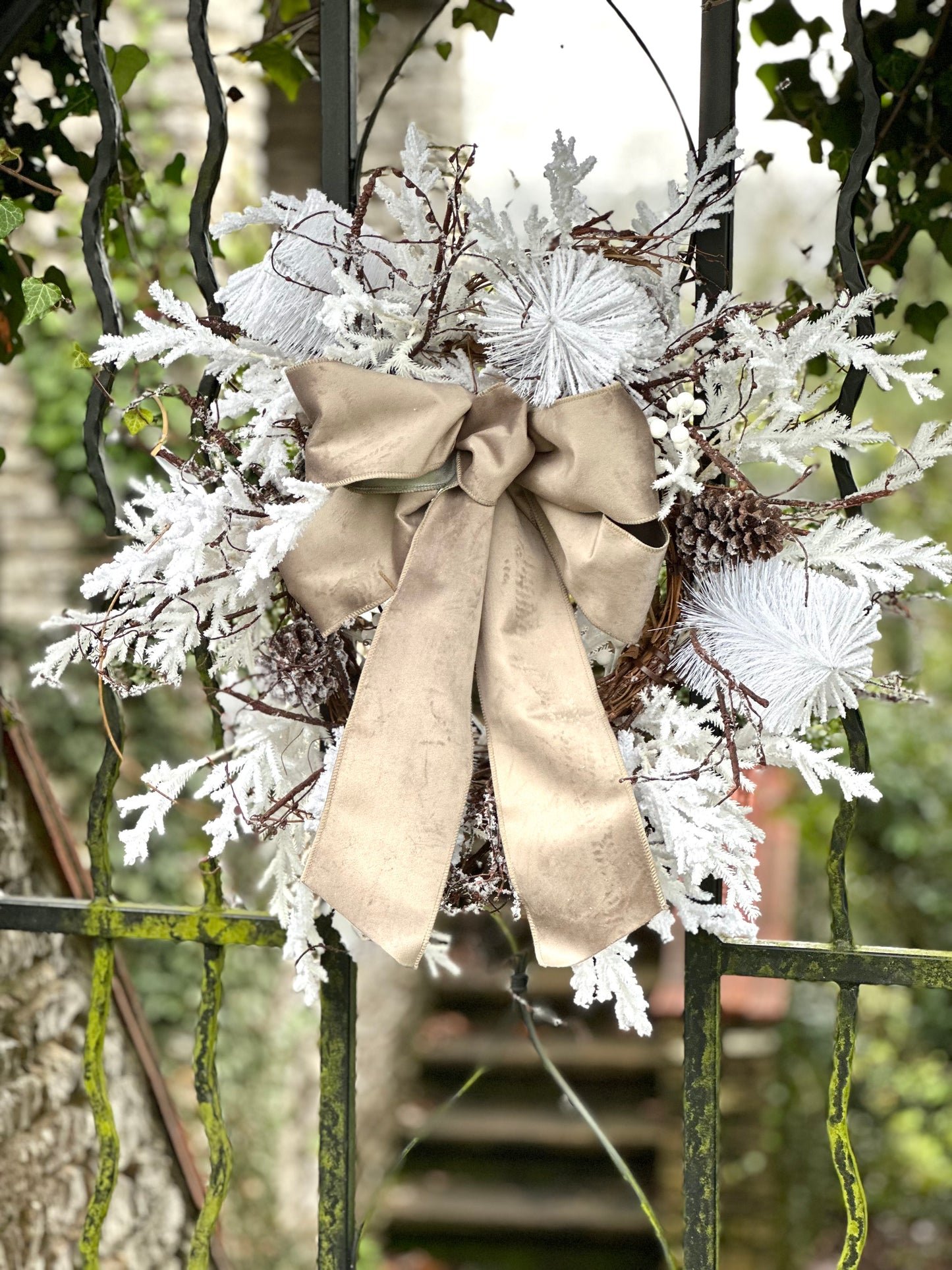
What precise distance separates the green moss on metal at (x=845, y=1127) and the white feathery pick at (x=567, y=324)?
61 centimetres

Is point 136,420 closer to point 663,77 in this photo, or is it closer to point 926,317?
point 663,77

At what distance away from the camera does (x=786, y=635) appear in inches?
32.9

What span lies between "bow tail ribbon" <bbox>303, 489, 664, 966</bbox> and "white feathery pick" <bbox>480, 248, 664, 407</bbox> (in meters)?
0.12

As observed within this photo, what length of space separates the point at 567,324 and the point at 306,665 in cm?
36

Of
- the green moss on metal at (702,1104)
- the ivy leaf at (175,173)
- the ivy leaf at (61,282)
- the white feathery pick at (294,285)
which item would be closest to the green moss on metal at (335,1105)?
the green moss on metal at (702,1104)

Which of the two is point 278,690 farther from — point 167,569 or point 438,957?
point 438,957

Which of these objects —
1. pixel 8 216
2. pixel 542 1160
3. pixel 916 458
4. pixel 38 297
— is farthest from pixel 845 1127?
pixel 542 1160

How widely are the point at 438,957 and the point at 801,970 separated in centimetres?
36

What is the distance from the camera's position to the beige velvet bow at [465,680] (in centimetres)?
83

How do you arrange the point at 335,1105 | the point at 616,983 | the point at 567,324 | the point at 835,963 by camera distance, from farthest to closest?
the point at 335,1105, the point at 835,963, the point at 616,983, the point at 567,324

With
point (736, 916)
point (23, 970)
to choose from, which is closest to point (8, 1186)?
point (23, 970)

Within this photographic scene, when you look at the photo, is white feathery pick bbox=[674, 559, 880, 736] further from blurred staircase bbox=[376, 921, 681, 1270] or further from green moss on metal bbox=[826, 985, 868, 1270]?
blurred staircase bbox=[376, 921, 681, 1270]

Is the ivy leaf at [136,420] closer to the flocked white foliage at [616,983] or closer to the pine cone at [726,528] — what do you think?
the pine cone at [726,528]

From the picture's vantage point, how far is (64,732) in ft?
9.71
